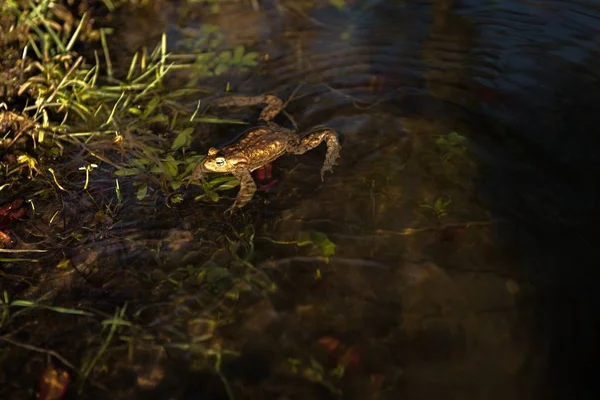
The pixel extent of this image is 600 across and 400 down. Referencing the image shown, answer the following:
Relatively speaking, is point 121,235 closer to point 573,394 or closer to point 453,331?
point 453,331

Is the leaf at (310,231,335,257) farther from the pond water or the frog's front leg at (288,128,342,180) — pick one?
the frog's front leg at (288,128,342,180)

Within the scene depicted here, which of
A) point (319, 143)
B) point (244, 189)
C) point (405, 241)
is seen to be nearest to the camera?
point (405, 241)

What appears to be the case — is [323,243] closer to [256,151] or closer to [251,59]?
[256,151]

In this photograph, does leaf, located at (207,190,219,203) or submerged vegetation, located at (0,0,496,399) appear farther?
leaf, located at (207,190,219,203)

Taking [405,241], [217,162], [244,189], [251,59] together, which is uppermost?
[251,59]

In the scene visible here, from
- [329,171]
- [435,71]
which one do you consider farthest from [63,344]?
[435,71]

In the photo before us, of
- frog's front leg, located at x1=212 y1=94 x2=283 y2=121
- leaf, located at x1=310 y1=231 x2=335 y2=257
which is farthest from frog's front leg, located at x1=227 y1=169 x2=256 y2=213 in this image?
frog's front leg, located at x1=212 y1=94 x2=283 y2=121

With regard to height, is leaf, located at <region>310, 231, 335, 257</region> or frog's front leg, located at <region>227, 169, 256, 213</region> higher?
frog's front leg, located at <region>227, 169, 256, 213</region>

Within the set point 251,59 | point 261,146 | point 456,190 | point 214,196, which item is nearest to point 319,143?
point 261,146
